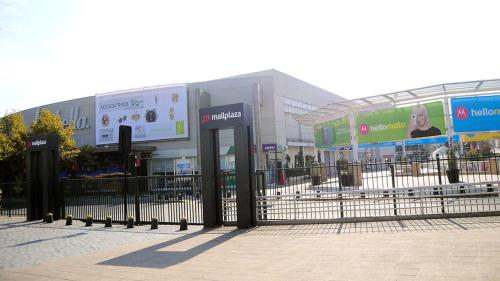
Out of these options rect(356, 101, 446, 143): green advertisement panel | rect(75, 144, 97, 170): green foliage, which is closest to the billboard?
rect(75, 144, 97, 170): green foliage

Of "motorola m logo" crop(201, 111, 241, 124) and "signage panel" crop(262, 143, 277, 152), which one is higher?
"signage panel" crop(262, 143, 277, 152)

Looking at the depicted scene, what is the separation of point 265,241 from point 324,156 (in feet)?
142

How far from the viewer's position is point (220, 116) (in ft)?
36.2

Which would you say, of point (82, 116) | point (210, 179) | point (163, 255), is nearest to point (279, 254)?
point (163, 255)

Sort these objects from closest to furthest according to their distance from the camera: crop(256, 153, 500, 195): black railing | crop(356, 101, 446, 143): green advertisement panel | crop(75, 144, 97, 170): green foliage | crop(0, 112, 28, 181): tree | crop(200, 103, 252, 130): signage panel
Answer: crop(200, 103, 252, 130): signage panel, crop(256, 153, 500, 195): black railing, crop(356, 101, 446, 143): green advertisement panel, crop(0, 112, 28, 181): tree, crop(75, 144, 97, 170): green foliage

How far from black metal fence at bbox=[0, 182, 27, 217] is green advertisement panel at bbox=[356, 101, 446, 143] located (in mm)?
17161

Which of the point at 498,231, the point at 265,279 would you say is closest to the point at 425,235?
the point at 498,231

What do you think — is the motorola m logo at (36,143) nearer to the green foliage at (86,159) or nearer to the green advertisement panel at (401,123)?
the green advertisement panel at (401,123)

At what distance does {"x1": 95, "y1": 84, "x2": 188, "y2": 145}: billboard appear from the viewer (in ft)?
128

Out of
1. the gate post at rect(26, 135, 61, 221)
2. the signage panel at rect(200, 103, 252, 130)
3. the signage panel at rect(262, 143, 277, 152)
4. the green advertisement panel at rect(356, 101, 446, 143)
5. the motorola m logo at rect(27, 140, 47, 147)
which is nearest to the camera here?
the signage panel at rect(200, 103, 252, 130)

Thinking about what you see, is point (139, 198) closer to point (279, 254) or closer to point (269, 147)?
point (279, 254)

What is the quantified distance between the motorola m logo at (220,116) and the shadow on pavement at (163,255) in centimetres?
336

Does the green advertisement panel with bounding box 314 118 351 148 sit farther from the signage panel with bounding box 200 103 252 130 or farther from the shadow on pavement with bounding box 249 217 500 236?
the shadow on pavement with bounding box 249 217 500 236

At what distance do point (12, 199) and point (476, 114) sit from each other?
21.5m
